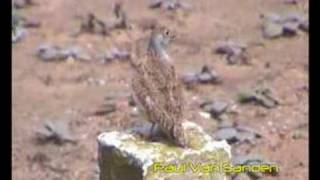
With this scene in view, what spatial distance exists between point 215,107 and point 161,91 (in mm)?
2038

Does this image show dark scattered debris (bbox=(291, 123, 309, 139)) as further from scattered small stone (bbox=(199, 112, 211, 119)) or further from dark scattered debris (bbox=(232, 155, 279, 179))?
scattered small stone (bbox=(199, 112, 211, 119))

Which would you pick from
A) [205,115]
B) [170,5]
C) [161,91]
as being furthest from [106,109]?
[161,91]

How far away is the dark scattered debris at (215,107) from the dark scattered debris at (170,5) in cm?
187

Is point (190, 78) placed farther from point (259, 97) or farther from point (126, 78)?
point (259, 97)

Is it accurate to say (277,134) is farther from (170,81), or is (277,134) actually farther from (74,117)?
(170,81)

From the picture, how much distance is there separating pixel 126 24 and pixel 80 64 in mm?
864

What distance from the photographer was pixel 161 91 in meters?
4.48

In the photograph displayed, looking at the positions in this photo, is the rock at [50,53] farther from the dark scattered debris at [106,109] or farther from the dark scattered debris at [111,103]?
the dark scattered debris at [106,109]

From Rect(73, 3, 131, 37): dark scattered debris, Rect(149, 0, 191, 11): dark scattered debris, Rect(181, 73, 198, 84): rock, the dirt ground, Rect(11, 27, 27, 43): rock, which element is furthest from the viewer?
Rect(149, 0, 191, 11): dark scattered debris

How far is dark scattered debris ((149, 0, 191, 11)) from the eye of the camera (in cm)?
828

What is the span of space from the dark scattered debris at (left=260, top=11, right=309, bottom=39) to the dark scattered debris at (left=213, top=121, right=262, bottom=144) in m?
1.62

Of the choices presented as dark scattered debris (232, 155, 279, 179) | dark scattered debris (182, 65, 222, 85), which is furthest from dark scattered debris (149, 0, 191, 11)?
dark scattered debris (232, 155, 279, 179)
